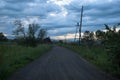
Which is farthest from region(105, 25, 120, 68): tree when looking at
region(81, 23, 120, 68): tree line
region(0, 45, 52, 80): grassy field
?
region(0, 45, 52, 80): grassy field

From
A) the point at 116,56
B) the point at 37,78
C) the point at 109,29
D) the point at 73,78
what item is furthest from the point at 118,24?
the point at 37,78

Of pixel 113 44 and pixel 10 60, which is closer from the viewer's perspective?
pixel 113 44

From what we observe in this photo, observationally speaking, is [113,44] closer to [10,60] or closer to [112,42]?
[112,42]

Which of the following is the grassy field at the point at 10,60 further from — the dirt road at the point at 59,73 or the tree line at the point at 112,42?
the tree line at the point at 112,42

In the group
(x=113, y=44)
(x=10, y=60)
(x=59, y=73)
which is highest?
(x=113, y=44)

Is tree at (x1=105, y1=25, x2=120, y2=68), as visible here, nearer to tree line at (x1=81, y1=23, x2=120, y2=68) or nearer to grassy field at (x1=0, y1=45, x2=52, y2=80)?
tree line at (x1=81, y1=23, x2=120, y2=68)

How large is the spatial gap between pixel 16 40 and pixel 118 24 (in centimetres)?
6660

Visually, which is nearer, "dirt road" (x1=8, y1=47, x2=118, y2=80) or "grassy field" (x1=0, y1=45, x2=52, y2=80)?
"dirt road" (x1=8, y1=47, x2=118, y2=80)

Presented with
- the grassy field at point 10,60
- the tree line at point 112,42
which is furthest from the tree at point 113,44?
the grassy field at point 10,60

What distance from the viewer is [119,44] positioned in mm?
19062

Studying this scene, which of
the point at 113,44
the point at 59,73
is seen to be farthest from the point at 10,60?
the point at 113,44

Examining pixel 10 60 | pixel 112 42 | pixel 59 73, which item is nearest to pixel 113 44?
pixel 112 42

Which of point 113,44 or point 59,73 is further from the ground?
point 113,44

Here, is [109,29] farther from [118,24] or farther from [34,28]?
[34,28]
